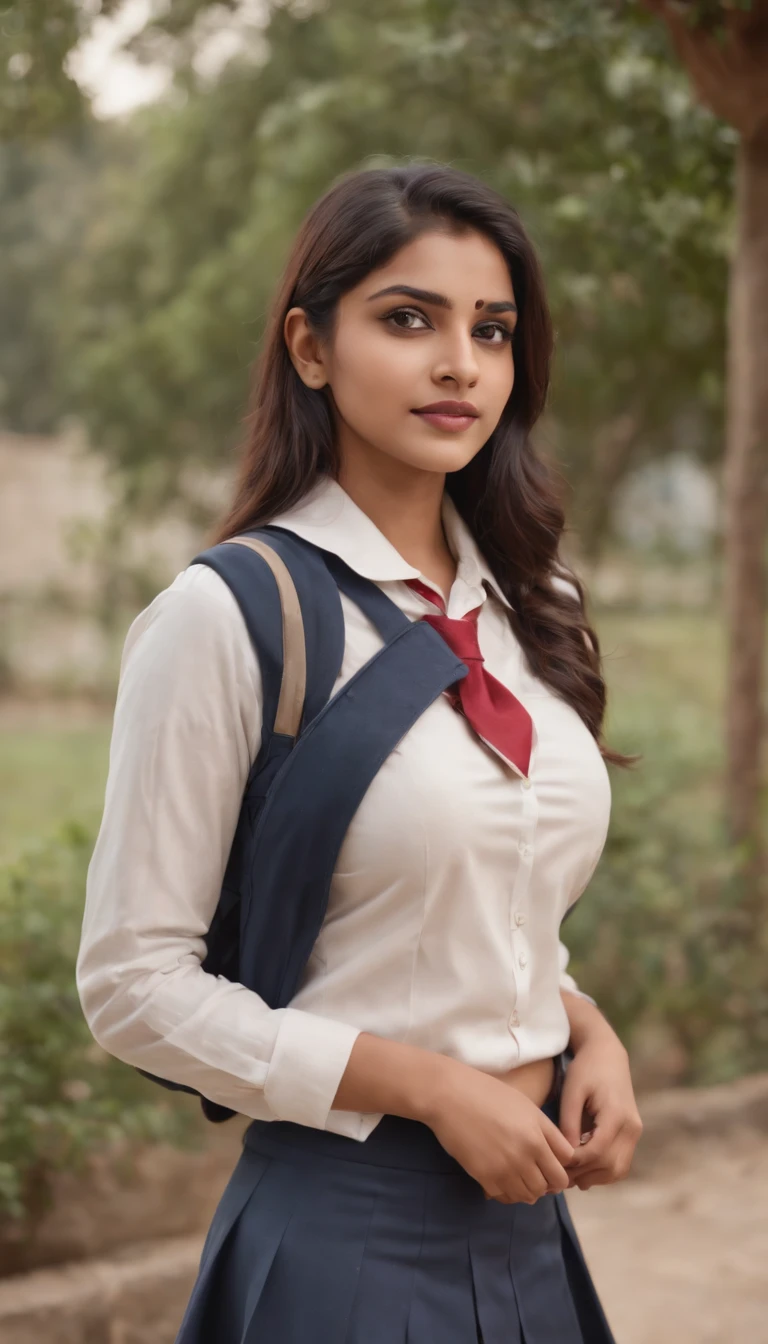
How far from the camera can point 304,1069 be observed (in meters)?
1.25

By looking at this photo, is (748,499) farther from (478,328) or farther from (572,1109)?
(572,1109)

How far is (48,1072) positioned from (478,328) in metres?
2.07

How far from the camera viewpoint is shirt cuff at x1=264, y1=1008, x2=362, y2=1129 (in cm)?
125

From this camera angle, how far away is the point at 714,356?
202 inches

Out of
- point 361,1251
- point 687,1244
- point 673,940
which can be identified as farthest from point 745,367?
point 361,1251

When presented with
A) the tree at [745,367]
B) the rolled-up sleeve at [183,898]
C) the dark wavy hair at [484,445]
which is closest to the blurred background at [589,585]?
the tree at [745,367]

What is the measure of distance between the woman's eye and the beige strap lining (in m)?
0.30

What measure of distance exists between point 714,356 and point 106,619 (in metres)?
8.60

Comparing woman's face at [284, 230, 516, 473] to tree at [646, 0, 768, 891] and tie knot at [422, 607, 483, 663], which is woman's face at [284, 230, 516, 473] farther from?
tree at [646, 0, 768, 891]

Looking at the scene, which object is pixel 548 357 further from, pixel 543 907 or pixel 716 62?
pixel 716 62

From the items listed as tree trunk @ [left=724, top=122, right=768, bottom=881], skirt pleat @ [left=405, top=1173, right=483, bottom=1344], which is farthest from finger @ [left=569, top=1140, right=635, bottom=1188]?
tree trunk @ [left=724, top=122, right=768, bottom=881]

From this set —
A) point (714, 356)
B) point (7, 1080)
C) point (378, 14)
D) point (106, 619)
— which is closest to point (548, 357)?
point (7, 1080)

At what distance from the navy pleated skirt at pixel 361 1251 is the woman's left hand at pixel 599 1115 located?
0.09m

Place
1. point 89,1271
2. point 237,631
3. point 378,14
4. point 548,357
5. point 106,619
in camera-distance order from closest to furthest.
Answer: point 237,631
point 548,357
point 89,1271
point 378,14
point 106,619
